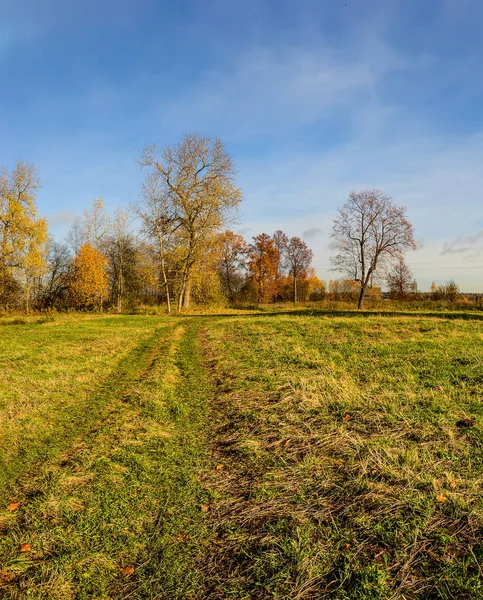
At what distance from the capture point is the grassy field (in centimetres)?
288

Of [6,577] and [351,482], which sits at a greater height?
[351,482]

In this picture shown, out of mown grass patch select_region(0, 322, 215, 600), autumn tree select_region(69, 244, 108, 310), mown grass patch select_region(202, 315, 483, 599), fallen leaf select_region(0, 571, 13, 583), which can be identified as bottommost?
fallen leaf select_region(0, 571, 13, 583)

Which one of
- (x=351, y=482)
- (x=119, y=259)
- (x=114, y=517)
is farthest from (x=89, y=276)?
(x=351, y=482)

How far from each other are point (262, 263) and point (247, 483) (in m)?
56.9

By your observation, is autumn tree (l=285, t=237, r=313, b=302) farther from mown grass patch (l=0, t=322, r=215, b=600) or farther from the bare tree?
mown grass patch (l=0, t=322, r=215, b=600)

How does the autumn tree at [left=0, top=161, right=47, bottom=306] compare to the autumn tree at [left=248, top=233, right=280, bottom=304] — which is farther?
the autumn tree at [left=248, top=233, right=280, bottom=304]

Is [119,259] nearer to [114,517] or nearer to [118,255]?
[118,255]

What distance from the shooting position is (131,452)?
16.9 feet

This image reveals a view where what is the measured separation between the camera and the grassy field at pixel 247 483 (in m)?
2.88

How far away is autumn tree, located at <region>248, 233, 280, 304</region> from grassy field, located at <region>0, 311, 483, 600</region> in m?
51.6

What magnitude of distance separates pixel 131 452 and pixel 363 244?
135ft

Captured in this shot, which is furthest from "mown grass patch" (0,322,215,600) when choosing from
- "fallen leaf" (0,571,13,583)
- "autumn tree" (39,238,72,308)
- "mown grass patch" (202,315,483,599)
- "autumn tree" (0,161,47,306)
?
"autumn tree" (39,238,72,308)

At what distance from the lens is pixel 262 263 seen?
198ft

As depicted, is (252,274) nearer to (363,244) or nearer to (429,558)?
(363,244)
